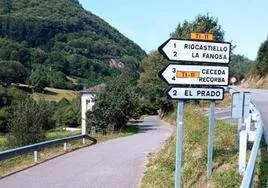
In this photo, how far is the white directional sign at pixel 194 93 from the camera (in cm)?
786

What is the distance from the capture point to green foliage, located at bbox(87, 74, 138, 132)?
36.5m

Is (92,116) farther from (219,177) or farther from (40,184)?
(219,177)

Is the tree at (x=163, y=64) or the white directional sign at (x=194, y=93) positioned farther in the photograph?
the tree at (x=163, y=64)

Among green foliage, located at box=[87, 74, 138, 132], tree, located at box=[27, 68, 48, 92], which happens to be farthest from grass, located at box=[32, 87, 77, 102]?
green foliage, located at box=[87, 74, 138, 132]

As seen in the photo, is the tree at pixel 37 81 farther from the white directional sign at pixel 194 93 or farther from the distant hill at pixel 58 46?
the white directional sign at pixel 194 93

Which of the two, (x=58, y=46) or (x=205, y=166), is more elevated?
(x=58, y=46)

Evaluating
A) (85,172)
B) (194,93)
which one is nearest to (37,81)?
(85,172)

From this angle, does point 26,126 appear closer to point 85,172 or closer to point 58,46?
point 85,172

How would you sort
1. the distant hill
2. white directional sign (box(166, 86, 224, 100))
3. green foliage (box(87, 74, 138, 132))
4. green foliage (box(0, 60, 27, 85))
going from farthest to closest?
the distant hill → green foliage (box(0, 60, 27, 85)) → green foliage (box(87, 74, 138, 132)) → white directional sign (box(166, 86, 224, 100))

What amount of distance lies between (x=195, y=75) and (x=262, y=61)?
205 feet

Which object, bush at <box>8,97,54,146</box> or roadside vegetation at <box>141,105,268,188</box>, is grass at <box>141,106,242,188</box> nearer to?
roadside vegetation at <box>141,105,268,188</box>

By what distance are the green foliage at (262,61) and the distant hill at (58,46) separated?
84849 millimetres

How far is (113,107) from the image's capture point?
36.7 meters

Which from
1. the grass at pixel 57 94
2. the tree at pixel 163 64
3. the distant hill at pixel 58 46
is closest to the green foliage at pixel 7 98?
the grass at pixel 57 94
